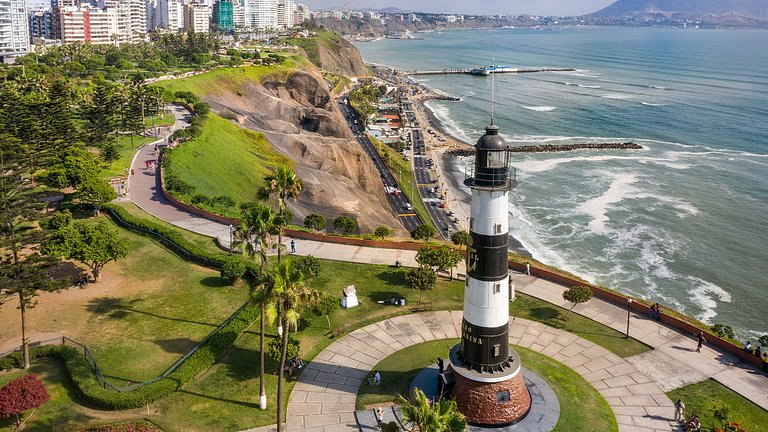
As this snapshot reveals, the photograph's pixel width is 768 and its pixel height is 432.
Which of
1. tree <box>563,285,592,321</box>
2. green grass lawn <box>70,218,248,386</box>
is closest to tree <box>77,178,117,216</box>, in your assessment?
green grass lawn <box>70,218,248,386</box>

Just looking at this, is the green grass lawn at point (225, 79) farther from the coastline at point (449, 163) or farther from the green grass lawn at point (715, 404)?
the green grass lawn at point (715, 404)

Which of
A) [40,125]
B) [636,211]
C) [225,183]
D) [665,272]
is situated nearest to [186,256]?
[225,183]

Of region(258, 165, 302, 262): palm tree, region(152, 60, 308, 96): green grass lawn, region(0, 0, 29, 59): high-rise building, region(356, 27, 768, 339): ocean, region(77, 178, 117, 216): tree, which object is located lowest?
region(356, 27, 768, 339): ocean

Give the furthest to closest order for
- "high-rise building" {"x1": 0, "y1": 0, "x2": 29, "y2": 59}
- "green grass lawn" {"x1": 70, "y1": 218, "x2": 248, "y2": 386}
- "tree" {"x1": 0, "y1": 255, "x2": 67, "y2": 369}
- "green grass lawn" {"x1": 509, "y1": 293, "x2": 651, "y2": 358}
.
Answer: "high-rise building" {"x1": 0, "y1": 0, "x2": 29, "y2": 59}, "green grass lawn" {"x1": 509, "y1": 293, "x2": 651, "y2": 358}, "green grass lawn" {"x1": 70, "y1": 218, "x2": 248, "y2": 386}, "tree" {"x1": 0, "y1": 255, "x2": 67, "y2": 369}

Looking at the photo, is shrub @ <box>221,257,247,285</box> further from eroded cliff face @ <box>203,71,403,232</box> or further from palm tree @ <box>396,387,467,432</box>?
eroded cliff face @ <box>203,71,403,232</box>

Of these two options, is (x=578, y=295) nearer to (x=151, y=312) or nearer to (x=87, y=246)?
(x=151, y=312)

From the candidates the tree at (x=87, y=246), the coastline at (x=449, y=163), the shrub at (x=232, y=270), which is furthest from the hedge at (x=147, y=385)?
the coastline at (x=449, y=163)

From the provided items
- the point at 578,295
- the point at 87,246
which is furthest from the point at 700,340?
the point at 87,246

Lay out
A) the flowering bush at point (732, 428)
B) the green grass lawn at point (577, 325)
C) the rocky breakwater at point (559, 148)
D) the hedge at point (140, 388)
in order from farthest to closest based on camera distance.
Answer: the rocky breakwater at point (559, 148)
the green grass lawn at point (577, 325)
the hedge at point (140, 388)
the flowering bush at point (732, 428)
